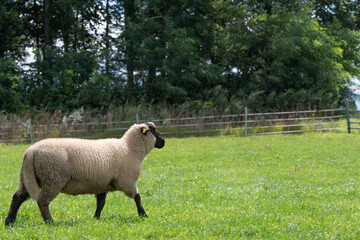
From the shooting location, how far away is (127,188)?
577 cm

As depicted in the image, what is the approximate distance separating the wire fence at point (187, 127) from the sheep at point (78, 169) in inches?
573

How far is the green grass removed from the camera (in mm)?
5105

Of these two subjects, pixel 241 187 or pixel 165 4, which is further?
pixel 165 4

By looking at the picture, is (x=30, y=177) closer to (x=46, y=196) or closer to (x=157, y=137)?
(x=46, y=196)

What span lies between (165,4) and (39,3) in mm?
10519

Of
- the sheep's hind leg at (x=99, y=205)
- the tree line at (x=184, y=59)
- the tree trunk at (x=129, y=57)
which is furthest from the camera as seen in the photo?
the tree trunk at (x=129, y=57)

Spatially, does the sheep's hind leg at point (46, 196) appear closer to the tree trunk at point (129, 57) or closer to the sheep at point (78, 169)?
the sheep at point (78, 169)

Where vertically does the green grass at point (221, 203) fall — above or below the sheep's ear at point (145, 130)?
below

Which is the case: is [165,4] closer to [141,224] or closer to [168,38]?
[168,38]

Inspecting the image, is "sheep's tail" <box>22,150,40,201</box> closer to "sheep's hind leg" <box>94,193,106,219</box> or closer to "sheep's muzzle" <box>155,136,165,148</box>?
"sheep's hind leg" <box>94,193,106,219</box>

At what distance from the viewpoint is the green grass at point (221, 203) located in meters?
5.11

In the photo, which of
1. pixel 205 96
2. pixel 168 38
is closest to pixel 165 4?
pixel 168 38

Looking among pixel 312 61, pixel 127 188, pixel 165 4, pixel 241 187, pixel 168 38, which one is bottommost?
pixel 241 187

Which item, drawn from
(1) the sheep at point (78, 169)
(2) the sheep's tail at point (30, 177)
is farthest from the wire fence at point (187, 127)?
(2) the sheep's tail at point (30, 177)
